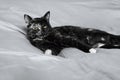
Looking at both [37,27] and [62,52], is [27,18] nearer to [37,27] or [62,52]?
[37,27]

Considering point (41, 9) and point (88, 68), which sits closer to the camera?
point (88, 68)

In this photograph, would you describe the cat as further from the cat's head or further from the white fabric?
the white fabric

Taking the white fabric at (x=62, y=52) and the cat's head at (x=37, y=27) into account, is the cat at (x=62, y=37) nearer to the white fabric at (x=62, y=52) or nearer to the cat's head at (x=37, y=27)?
the cat's head at (x=37, y=27)

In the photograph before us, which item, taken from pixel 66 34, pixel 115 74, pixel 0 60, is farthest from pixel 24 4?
pixel 115 74

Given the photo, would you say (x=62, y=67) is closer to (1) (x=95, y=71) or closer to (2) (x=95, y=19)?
(1) (x=95, y=71)

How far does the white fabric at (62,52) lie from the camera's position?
1292mm

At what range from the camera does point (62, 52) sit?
1.87m

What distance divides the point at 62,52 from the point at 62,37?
36 centimetres

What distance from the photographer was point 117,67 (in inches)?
56.0

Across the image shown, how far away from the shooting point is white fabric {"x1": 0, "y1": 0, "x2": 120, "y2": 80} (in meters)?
1.29

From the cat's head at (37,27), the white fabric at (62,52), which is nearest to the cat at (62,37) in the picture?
the cat's head at (37,27)

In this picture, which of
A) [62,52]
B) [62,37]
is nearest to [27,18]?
[62,37]

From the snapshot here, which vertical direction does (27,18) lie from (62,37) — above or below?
above

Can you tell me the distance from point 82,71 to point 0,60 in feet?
1.26
